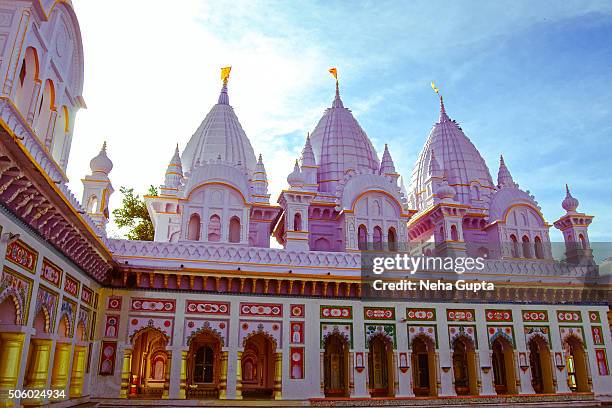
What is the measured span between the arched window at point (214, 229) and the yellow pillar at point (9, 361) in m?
11.1

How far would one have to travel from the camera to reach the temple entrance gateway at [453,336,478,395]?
19.0m

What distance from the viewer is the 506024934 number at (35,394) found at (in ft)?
33.4

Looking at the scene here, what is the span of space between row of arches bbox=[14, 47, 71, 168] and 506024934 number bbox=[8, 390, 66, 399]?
6.16m

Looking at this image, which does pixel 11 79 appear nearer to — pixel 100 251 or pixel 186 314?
pixel 100 251

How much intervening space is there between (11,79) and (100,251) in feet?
17.2

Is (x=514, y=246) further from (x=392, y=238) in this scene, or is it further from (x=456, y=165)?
(x=392, y=238)

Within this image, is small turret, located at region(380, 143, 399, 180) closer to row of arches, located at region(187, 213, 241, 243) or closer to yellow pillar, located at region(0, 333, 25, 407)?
row of arches, located at region(187, 213, 241, 243)

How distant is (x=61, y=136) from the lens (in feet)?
49.7

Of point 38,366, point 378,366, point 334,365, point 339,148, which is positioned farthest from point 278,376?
point 339,148

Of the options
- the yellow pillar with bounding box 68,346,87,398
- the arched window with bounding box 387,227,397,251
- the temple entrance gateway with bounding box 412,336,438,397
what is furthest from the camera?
the arched window with bounding box 387,227,397,251

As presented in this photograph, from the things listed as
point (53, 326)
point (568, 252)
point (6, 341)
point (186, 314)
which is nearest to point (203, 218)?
point (186, 314)

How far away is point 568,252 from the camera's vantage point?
2481 centimetres

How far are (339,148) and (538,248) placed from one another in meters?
10.8

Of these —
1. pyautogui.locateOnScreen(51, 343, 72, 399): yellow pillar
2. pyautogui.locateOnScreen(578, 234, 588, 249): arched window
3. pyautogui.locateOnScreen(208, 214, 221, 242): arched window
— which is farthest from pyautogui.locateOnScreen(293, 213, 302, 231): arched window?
pyautogui.locateOnScreen(578, 234, 588, 249): arched window
